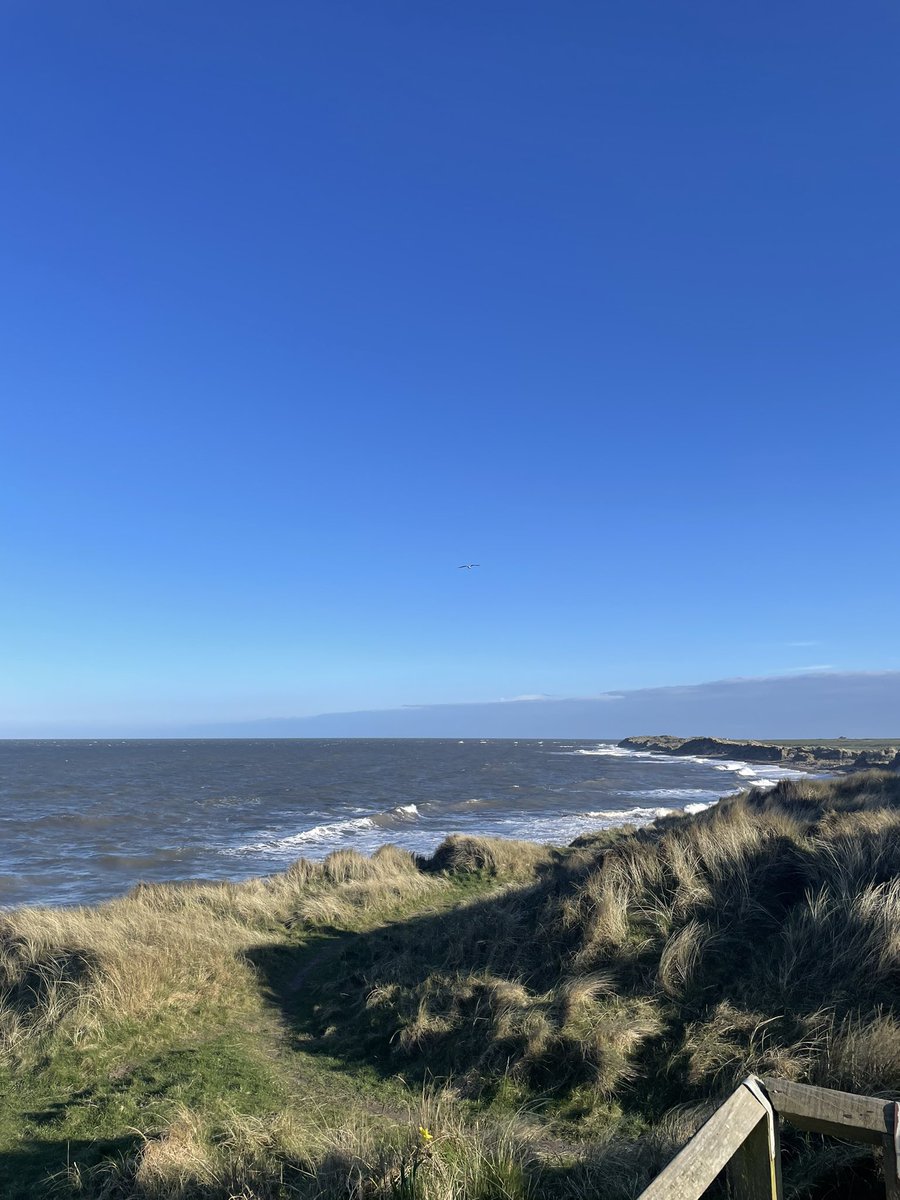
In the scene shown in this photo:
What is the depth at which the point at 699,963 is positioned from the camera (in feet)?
28.7

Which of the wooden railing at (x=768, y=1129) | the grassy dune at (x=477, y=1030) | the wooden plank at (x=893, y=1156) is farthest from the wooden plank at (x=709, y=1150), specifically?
the grassy dune at (x=477, y=1030)

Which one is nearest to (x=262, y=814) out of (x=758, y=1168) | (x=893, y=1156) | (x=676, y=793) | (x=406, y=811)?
(x=406, y=811)

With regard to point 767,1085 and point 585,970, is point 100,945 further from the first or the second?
point 767,1085

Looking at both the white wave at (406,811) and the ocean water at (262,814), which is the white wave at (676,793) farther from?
the white wave at (406,811)

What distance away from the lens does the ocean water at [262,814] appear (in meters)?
29.0

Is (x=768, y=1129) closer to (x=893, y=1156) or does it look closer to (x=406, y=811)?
(x=893, y=1156)

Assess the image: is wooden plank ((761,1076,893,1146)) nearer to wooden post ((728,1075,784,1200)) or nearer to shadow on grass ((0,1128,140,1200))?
wooden post ((728,1075,784,1200))

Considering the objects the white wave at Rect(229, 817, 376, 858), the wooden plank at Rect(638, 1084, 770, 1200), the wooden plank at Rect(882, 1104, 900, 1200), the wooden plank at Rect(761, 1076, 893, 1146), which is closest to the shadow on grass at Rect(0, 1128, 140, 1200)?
the wooden plank at Rect(638, 1084, 770, 1200)

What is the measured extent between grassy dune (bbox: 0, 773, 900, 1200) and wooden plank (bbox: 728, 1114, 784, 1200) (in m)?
1.28

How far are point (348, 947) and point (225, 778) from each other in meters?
69.8

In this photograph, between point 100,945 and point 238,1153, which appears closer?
point 238,1153

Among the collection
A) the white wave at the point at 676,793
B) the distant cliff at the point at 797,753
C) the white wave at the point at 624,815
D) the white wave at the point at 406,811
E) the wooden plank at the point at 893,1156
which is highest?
the wooden plank at the point at 893,1156

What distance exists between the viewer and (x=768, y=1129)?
340cm

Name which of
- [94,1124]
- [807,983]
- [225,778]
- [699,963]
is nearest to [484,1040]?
[699,963]
